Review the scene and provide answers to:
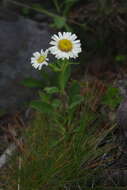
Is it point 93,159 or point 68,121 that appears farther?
point 68,121

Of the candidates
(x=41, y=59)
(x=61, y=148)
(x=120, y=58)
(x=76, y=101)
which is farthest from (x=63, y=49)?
(x=120, y=58)

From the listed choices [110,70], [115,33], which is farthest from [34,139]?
[115,33]

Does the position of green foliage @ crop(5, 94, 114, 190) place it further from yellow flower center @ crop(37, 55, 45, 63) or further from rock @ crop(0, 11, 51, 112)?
rock @ crop(0, 11, 51, 112)

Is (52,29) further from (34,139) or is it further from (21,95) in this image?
(34,139)

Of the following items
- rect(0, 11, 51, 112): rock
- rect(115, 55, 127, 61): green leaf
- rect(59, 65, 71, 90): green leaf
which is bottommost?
rect(59, 65, 71, 90): green leaf

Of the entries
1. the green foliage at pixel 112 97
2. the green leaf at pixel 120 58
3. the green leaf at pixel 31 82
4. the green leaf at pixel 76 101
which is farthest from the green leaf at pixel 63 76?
the green leaf at pixel 120 58

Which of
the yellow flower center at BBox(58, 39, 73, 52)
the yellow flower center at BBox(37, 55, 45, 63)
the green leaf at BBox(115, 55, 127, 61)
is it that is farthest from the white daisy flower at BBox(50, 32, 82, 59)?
the green leaf at BBox(115, 55, 127, 61)

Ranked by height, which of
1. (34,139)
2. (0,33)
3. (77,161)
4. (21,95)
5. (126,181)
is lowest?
(126,181)
